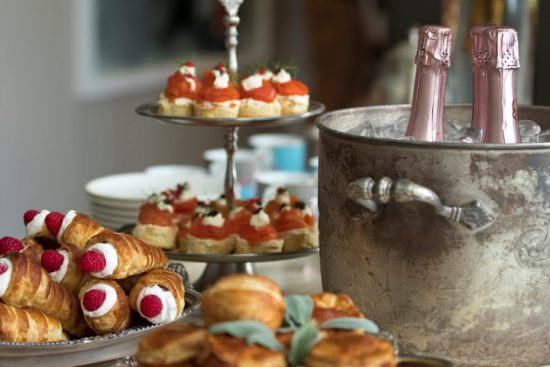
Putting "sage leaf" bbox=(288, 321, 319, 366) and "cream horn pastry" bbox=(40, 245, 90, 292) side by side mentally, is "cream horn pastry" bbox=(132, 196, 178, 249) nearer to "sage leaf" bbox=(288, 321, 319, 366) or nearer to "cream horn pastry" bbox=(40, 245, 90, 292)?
"cream horn pastry" bbox=(40, 245, 90, 292)

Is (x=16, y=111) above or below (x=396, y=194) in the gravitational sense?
below

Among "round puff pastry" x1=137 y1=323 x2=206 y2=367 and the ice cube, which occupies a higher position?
the ice cube

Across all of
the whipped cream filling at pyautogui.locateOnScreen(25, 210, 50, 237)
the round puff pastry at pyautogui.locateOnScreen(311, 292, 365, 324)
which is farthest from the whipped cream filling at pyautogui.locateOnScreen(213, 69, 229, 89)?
the round puff pastry at pyautogui.locateOnScreen(311, 292, 365, 324)

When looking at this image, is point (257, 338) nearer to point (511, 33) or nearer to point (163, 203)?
point (511, 33)

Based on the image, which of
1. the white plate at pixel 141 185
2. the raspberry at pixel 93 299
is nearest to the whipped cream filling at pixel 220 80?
the white plate at pixel 141 185

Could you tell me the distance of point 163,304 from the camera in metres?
0.94

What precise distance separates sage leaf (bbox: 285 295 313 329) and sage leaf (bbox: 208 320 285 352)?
55 millimetres

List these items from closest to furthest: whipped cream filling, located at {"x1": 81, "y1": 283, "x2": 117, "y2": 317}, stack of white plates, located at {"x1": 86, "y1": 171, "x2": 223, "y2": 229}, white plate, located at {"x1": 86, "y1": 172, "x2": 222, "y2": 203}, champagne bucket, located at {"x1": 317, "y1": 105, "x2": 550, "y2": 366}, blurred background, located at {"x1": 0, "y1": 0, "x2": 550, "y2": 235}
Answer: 1. champagne bucket, located at {"x1": 317, "y1": 105, "x2": 550, "y2": 366}
2. whipped cream filling, located at {"x1": 81, "y1": 283, "x2": 117, "y2": 317}
3. stack of white plates, located at {"x1": 86, "y1": 171, "x2": 223, "y2": 229}
4. white plate, located at {"x1": 86, "y1": 172, "x2": 222, "y2": 203}
5. blurred background, located at {"x1": 0, "y1": 0, "x2": 550, "y2": 235}

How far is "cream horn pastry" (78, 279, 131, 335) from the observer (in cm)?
93

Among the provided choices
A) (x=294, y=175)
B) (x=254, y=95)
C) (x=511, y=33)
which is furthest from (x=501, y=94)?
(x=294, y=175)

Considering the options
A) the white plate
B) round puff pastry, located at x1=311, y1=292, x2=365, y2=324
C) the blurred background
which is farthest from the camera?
the blurred background

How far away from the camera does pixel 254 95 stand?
145 cm

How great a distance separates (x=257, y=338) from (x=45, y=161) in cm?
317

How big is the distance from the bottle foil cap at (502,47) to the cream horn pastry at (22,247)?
0.50m
